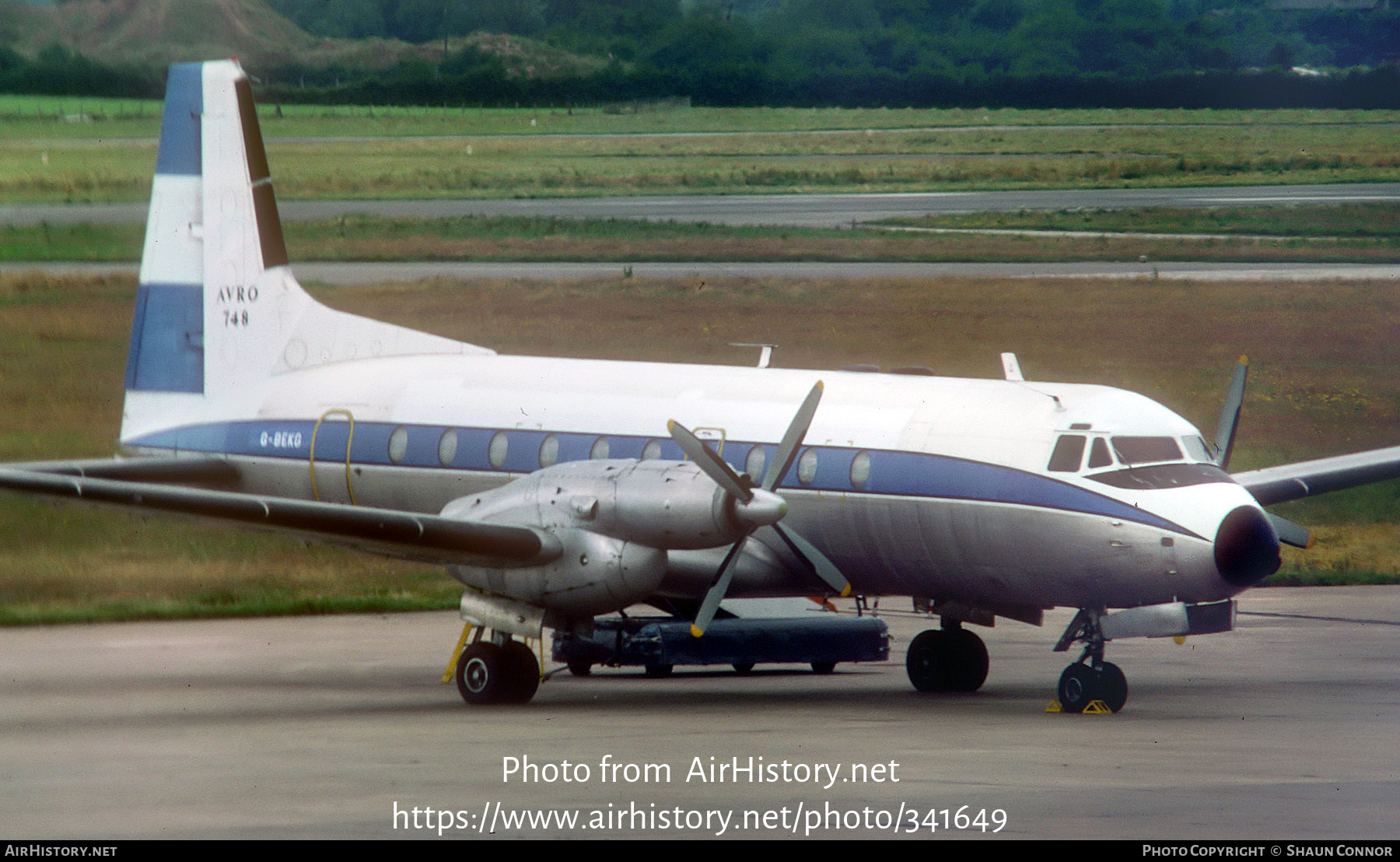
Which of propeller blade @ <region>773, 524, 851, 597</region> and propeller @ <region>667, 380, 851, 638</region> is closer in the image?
propeller @ <region>667, 380, 851, 638</region>

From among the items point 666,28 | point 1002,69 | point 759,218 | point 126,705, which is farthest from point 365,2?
point 126,705

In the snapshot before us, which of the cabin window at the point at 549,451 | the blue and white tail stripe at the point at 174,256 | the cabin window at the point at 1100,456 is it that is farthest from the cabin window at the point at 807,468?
the blue and white tail stripe at the point at 174,256

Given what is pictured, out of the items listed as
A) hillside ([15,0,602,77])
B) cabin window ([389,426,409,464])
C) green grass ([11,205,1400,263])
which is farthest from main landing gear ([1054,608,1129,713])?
green grass ([11,205,1400,263])

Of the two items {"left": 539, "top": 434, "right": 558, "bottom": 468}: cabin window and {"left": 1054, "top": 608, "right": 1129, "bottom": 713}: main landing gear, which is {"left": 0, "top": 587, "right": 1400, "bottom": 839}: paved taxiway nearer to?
{"left": 1054, "top": 608, "right": 1129, "bottom": 713}: main landing gear

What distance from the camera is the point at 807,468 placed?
17.9m

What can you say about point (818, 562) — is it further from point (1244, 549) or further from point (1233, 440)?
point (1233, 440)

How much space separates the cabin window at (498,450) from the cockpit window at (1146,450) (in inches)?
269

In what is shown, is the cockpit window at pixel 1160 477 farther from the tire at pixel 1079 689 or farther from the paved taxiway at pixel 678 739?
the paved taxiway at pixel 678 739

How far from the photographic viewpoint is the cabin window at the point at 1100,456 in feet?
54.5

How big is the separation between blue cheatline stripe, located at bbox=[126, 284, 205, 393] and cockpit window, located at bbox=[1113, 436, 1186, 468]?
12513 millimetres

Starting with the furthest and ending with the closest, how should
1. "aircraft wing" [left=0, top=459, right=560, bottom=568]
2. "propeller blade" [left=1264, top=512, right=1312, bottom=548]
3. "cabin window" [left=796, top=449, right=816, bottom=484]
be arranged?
"propeller blade" [left=1264, top=512, right=1312, bottom=548]
"cabin window" [left=796, top=449, right=816, bottom=484]
"aircraft wing" [left=0, top=459, right=560, bottom=568]

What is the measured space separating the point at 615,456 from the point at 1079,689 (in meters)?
5.44

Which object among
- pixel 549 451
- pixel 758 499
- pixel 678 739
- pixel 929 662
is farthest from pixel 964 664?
pixel 549 451

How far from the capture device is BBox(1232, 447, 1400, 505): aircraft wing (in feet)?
64.7
